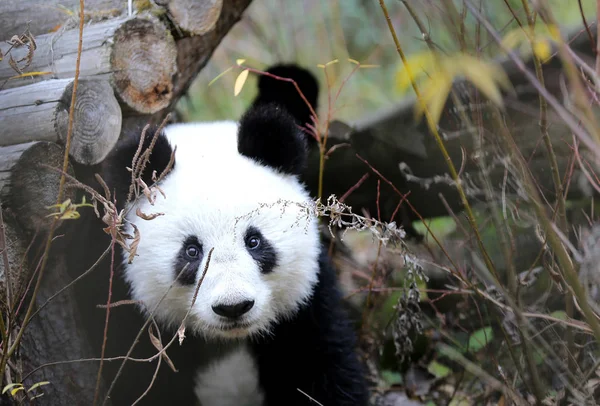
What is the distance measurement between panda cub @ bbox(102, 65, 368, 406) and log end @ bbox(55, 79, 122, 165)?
A: 118 mm

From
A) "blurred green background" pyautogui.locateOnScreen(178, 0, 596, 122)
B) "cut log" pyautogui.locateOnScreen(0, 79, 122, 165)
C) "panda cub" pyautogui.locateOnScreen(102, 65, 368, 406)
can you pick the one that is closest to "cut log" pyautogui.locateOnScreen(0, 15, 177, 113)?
"cut log" pyautogui.locateOnScreen(0, 79, 122, 165)

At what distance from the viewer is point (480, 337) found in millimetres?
3160

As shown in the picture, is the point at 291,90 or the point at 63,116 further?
the point at 291,90

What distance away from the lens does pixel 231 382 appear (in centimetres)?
289

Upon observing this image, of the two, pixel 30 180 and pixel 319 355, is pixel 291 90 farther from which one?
pixel 30 180

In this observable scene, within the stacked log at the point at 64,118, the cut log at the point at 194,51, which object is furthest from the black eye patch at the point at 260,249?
the cut log at the point at 194,51

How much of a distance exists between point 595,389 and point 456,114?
5.48ft

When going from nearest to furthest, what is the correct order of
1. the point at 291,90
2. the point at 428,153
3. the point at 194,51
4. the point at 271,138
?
the point at 271,138
the point at 194,51
the point at 428,153
the point at 291,90

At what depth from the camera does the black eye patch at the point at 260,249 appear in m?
2.27

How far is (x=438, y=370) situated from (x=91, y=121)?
210 cm

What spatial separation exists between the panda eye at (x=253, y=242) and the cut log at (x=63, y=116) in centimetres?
68

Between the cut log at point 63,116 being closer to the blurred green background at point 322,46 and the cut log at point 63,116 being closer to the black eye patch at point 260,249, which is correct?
the black eye patch at point 260,249

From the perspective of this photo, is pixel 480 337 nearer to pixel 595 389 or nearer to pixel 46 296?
pixel 595 389

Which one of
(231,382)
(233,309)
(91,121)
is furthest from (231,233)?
(231,382)
